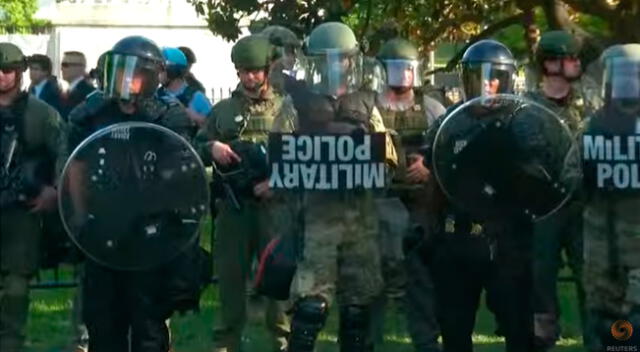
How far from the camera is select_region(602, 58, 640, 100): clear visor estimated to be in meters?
8.09

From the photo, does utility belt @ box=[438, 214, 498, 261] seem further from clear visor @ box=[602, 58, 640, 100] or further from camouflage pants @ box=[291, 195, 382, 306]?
clear visor @ box=[602, 58, 640, 100]

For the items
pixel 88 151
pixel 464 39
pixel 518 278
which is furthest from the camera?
pixel 464 39

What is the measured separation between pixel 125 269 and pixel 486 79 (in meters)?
2.30

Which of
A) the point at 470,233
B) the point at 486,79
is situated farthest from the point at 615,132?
the point at 470,233

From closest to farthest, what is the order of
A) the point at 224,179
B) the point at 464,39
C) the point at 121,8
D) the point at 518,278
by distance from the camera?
the point at 518,278
the point at 224,179
the point at 464,39
the point at 121,8

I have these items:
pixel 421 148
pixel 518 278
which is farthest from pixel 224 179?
pixel 518 278

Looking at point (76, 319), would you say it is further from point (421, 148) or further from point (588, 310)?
point (588, 310)

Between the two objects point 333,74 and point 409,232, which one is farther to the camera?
point 409,232

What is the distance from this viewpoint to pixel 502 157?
8250 mm

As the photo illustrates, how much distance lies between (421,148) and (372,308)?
106 centimetres

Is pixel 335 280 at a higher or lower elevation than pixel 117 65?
lower

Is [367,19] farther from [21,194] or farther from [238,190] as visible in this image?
[21,194]

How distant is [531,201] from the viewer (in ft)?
27.1

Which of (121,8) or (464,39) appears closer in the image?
(464,39)
